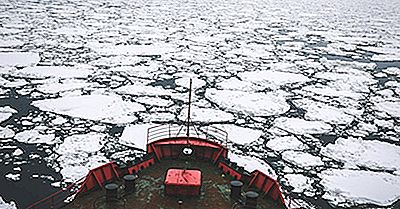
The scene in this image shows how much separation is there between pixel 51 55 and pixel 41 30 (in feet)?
15.1

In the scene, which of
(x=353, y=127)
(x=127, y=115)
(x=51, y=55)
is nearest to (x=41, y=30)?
(x=51, y=55)

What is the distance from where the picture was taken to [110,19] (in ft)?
65.5

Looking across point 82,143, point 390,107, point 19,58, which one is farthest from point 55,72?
point 390,107

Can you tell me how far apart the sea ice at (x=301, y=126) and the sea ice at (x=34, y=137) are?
3.63m

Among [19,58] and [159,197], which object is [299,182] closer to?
[159,197]

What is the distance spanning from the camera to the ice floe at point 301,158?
18.6ft

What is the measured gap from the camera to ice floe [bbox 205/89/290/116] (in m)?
7.63

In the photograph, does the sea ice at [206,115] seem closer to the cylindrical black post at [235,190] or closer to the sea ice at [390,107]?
the sea ice at [390,107]

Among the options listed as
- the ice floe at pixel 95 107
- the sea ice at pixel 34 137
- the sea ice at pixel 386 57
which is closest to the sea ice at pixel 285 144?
the ice floe at pixel 95 107

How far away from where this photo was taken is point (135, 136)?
6.32 m

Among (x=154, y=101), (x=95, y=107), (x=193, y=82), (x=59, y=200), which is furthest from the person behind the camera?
(x=193, y=82)

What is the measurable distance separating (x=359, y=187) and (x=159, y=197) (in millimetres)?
2720

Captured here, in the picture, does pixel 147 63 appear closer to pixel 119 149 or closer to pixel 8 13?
pixel 119 149

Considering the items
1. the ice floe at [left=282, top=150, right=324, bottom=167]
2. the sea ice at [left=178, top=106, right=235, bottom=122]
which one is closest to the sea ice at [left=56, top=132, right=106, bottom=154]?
the sea ice at [left=178, top=106, right=235, bottom=122]
